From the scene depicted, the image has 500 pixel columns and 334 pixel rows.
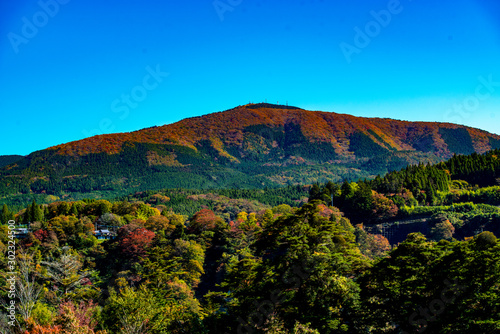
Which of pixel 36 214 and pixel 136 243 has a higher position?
pixel 36 214

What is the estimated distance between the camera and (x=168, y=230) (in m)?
56.8

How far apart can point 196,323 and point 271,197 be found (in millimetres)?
92322

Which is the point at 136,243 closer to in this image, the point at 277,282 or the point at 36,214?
the point at 36,214

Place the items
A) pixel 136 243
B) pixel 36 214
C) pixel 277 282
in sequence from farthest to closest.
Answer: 1. pixel 36 214
2. pixel 136 243
3. pixel 277 282

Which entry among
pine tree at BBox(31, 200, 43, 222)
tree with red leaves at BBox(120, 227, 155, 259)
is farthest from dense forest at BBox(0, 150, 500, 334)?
pine tree at BBox(31, 200, 43, 222)

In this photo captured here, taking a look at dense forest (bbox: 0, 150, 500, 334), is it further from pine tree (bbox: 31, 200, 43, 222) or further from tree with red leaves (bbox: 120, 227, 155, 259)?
pine tree (bbox: 31, 200, 43, 222)

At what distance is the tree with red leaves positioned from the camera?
49.2m

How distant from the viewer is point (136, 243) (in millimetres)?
49719

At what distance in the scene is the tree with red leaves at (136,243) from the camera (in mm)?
49250

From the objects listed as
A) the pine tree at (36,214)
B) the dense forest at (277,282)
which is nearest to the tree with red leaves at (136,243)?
the dense forest at (277,282)

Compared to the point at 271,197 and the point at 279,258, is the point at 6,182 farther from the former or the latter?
the point at 279,258

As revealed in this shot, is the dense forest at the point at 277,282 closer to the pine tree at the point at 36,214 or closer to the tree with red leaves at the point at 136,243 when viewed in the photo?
the tree with red leaves at the point at 136,243

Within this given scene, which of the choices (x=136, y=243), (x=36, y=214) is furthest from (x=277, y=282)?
(x=36, y=214)

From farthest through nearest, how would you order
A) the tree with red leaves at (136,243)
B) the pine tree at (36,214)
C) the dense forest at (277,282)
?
the pine tree at (36,214) < the tree with red leaves at (136,243) < the dense forest at (277,282)
